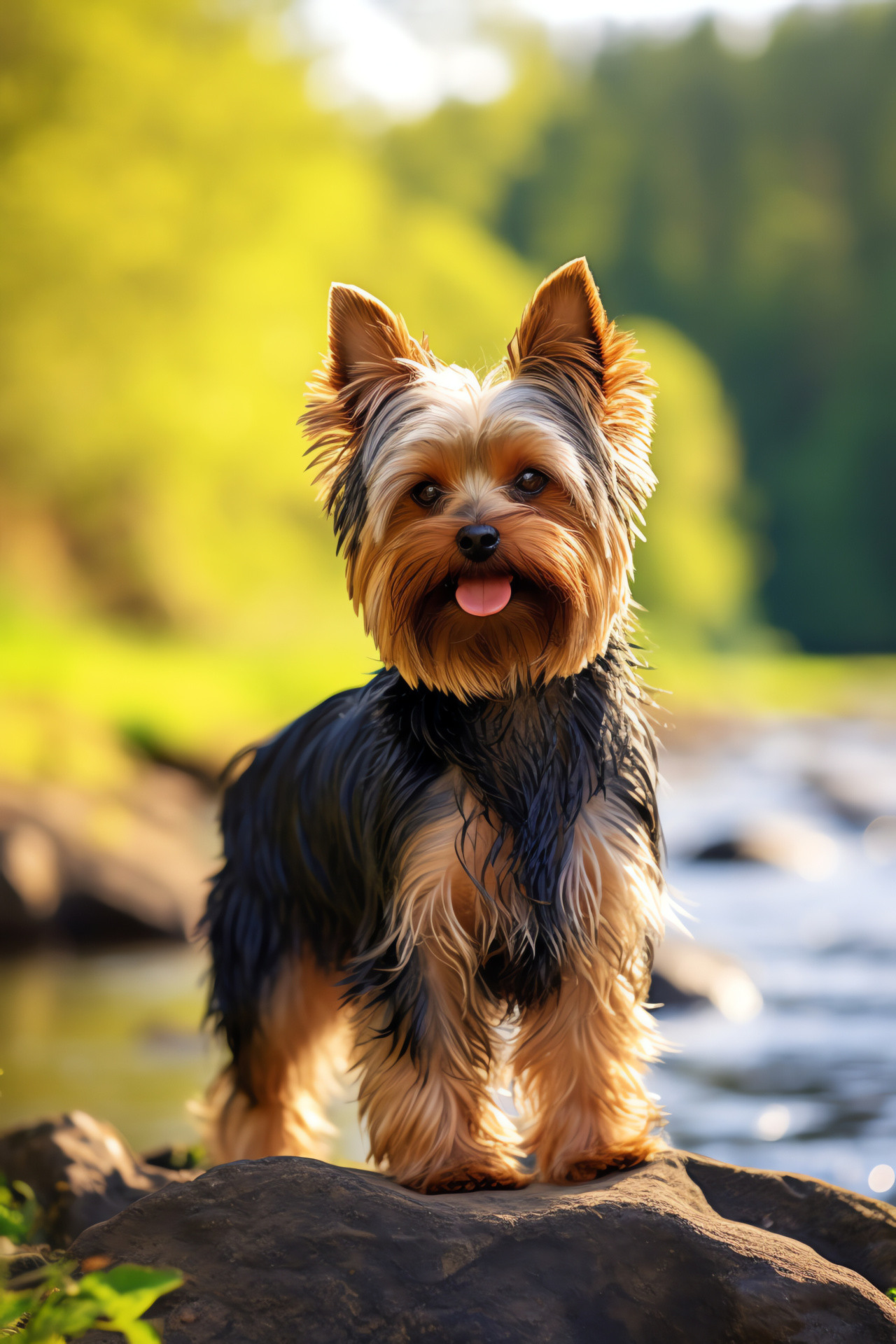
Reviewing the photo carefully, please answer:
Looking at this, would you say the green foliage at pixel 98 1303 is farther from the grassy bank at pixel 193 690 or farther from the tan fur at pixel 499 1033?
the grassy bank at pixel 193 690

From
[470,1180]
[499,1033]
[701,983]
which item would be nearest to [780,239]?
[701,983]

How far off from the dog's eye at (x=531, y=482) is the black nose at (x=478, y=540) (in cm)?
22

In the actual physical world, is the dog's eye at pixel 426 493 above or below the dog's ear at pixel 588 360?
below

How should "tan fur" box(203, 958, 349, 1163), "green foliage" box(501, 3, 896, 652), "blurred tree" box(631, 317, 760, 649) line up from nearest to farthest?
"tan fur" box(203, 958, 349, 1163) < "blurred tree" box(631, 317, 760, 649) < "green foliage" box(501, 3, 896, 652)

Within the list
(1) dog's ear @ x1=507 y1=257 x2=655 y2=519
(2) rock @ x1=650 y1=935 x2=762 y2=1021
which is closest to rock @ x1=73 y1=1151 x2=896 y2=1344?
(1) dog's ear @ x1=507 y1=257 x2=655 y2=519

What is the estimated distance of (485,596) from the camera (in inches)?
133

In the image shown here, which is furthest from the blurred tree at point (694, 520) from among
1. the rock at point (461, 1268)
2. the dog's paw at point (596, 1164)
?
the rock at point (461, 1268)

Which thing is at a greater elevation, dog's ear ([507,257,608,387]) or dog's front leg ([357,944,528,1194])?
dog's ear ([507,257,608,387])

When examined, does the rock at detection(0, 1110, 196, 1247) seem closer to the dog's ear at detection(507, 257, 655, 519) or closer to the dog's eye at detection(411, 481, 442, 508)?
the dog's eye at detection(411, 481, 442, 508)

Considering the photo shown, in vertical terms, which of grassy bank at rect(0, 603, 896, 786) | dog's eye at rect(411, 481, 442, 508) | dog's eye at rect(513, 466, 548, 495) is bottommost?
dog's eye at rect(411, 481, 442, 508)

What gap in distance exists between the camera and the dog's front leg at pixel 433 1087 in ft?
11.6

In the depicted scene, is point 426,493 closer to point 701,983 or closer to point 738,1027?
point 738,1027

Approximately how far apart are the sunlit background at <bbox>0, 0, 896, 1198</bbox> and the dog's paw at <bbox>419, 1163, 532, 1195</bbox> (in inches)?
59.2

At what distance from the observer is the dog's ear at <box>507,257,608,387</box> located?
357 cm
